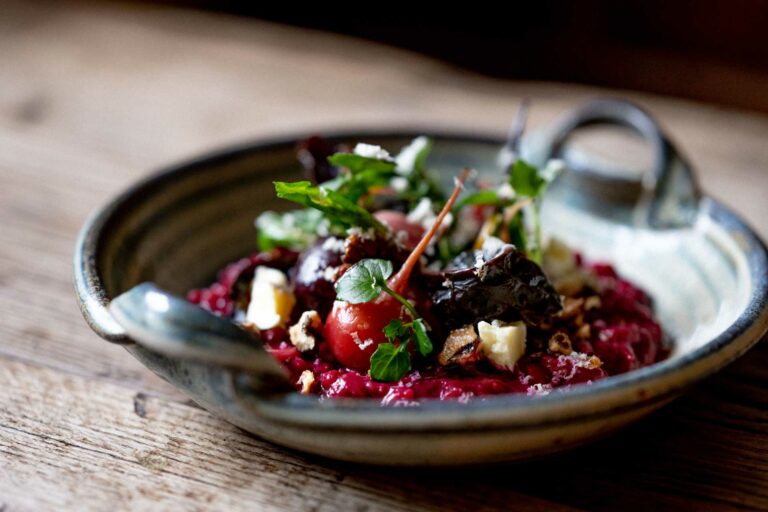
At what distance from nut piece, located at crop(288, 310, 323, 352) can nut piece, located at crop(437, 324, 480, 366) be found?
22 centimetres

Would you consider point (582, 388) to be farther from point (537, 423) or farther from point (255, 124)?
point (255, 124)

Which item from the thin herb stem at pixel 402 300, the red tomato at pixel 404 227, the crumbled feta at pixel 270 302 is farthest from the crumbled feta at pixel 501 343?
the crumbled feta at pixel 270 302

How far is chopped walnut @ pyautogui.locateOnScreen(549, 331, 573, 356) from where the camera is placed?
1.31m

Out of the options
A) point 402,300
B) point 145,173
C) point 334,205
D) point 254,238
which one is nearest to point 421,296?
point 402,300

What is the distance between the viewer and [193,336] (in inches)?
39.3

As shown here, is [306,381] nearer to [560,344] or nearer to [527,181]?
[560,344]

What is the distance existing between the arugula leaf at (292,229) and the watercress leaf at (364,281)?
0.31 meters

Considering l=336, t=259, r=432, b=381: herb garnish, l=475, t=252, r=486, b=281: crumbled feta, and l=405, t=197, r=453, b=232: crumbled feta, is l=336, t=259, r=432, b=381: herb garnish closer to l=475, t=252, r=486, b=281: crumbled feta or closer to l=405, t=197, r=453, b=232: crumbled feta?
l=475, t=252, r=486, b=281: crumbled feta

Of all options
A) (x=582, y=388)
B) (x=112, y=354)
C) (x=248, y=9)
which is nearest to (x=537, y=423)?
(x=582, y=388)

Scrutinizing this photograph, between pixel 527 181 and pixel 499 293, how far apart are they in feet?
0.96

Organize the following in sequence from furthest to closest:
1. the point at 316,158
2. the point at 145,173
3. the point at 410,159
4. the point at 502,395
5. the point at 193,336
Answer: the point at 145,173 → the point at 316,158 → the point at 410,159 → the point at 502,395 → the point at 193,336

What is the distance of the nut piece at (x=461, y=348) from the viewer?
126 cm

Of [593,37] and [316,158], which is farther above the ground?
[316,158]

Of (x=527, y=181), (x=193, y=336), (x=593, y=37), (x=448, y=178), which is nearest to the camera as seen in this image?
(x=193, y=336)
